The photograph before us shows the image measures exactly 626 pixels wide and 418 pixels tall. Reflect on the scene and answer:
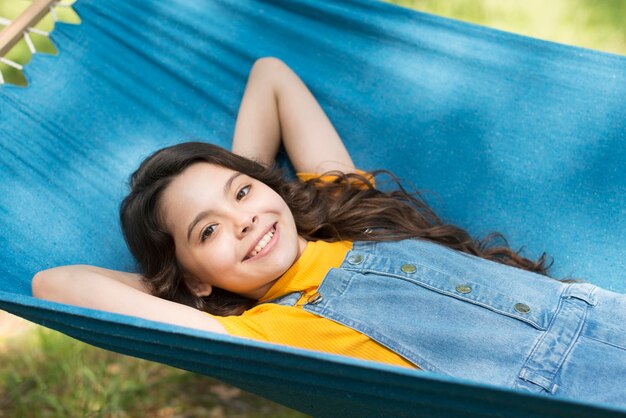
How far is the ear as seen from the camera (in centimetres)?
164

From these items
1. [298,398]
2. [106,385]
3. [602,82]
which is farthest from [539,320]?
[106,385]

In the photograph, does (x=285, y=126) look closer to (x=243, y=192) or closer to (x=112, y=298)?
(x=243, y=192)

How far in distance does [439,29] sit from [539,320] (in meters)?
0.81

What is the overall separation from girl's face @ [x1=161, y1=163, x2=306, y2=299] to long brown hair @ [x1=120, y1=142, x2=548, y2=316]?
3 centimetres

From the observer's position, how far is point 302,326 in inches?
59.4

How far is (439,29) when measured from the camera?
198 cm

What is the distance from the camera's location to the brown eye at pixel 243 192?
1.60m

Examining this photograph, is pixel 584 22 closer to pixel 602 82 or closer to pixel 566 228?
pixel 602 82

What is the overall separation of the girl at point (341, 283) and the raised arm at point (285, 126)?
0.09 m

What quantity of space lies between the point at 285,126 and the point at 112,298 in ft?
2.21

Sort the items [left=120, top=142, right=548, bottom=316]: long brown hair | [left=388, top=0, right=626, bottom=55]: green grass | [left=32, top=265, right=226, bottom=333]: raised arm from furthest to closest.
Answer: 1. [left=388, top=0, right=626, bottom=55]: green grass
2. [left=120, top=142, right=548, bottom=316]: long brown hair
3. [left=32, top=265, right=226, bottom=333]: raised arm

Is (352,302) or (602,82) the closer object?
(352,302)

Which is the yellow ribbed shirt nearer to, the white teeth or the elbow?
the white teeth

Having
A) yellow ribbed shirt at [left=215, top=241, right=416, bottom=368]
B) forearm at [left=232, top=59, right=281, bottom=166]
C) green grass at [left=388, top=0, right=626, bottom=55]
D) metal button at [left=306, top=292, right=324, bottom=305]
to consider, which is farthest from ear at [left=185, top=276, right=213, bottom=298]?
green grass at [left=388, top=0, right=626, bottom=55]
